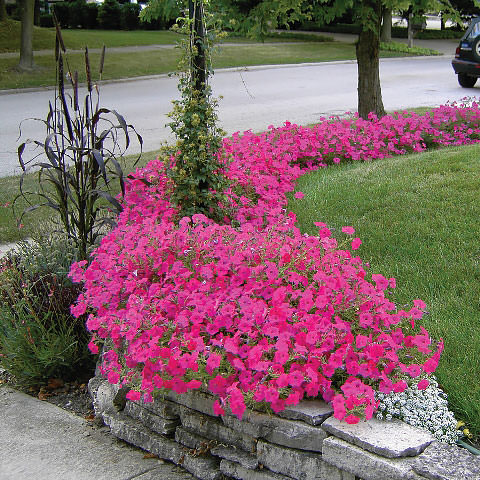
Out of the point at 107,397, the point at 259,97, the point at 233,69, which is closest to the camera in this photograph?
the point at 107,397

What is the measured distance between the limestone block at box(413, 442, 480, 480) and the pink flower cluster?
268 millimetres

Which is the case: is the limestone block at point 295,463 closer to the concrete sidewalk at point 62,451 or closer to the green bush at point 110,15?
the concrete sidewalk at point 62,451

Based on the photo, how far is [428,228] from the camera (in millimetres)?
4957

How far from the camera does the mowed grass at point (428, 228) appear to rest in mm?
Answer: 3441

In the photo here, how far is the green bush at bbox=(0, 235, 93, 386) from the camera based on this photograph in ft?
12.8

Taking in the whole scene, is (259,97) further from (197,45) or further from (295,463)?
(295,463)

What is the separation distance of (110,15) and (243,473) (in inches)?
1480

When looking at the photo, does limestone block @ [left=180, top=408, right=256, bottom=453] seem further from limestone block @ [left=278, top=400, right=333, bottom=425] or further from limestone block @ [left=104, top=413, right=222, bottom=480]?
limestone block @ [left=278, top=400, right=333, bottom=425]

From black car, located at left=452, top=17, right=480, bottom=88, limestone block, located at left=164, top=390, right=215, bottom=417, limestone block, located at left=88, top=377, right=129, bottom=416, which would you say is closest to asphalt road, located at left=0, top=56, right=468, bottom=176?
black car, located at left=452, top=17, right=480, bottom=88

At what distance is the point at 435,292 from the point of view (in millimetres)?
4109

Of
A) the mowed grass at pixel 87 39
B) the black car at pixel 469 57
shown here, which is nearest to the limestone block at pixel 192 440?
the black car at pixel 469 57

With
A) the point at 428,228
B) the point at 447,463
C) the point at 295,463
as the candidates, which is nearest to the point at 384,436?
the point at 447,463

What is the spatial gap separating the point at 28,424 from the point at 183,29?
9.05ft

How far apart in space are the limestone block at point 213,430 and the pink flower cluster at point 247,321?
18cm
